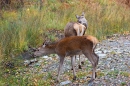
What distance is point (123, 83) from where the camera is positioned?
779cm

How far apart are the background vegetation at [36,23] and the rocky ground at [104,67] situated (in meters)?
0.92

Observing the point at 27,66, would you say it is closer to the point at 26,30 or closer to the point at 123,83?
the point at 26,30

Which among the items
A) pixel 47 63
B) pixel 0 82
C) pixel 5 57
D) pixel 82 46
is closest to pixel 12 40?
pixel 5 57

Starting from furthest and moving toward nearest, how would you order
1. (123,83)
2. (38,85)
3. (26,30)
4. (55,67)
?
(26,30)
(55,67)
(38,85)
(123,83)

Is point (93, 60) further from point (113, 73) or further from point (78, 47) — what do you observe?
point (113, 73)

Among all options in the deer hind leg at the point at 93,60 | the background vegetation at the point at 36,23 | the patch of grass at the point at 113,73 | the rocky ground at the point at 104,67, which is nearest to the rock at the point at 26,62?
the rocky ground at the point at 104,67

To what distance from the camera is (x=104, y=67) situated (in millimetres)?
9422

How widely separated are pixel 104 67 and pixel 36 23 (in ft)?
14.9

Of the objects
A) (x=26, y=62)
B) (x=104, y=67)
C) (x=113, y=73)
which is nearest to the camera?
(x=113, y=73)

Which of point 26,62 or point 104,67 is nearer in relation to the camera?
point 104,67

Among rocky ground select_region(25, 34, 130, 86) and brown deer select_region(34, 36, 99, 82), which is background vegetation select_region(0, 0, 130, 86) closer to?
rocky ground select_region(25, 34, 130, 86)

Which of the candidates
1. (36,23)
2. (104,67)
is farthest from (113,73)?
(36,23)

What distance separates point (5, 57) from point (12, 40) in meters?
0.88

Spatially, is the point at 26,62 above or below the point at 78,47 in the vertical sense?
below
